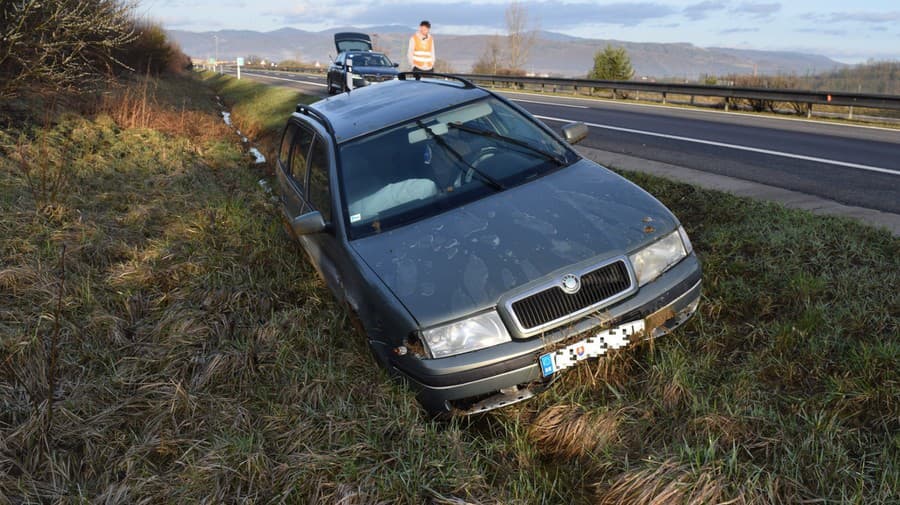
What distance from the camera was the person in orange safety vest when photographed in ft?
36.6

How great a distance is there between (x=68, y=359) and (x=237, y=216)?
2931mm

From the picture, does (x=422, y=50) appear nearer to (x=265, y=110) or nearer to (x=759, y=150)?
(x=759, y=150)

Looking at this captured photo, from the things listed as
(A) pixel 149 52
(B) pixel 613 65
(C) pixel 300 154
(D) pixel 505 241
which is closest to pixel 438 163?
(D) pixel 505 241

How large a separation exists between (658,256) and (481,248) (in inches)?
37.2

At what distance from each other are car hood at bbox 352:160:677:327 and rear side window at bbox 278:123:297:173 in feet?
7.31

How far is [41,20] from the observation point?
914 cm

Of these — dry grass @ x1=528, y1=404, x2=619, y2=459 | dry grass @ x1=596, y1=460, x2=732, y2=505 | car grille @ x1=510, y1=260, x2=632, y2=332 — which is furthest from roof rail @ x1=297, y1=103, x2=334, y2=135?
dry grass @ x1=596, y1=460, x2=732, y2=505

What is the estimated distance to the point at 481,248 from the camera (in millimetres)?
3189

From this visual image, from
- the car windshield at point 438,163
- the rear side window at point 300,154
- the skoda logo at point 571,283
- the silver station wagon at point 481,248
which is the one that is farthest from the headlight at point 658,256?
the rear side window at point 300,154

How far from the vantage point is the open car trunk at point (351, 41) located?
2641 centimetres

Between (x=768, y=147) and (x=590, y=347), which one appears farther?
(x=768, y=147)

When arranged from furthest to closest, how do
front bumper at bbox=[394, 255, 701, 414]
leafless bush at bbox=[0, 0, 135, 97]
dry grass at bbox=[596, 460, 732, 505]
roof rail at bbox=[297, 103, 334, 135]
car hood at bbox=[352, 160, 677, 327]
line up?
leafless bush at bbox=[0, 0, 135, 97] < roof rail at bbox=[297, 103, 334, 135] < car hood at bbox=[352, 160, 677, 327] < front bumper at bbox=[394, 255, 701, 414] < dry grass at bbox=[596, 460, 732, 505]

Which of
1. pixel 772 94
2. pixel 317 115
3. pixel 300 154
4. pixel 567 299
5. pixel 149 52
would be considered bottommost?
pixel 567 299

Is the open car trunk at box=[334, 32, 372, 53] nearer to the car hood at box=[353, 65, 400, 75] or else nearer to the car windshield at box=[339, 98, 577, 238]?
the car hood at box=[353, 65, 400, 75]
